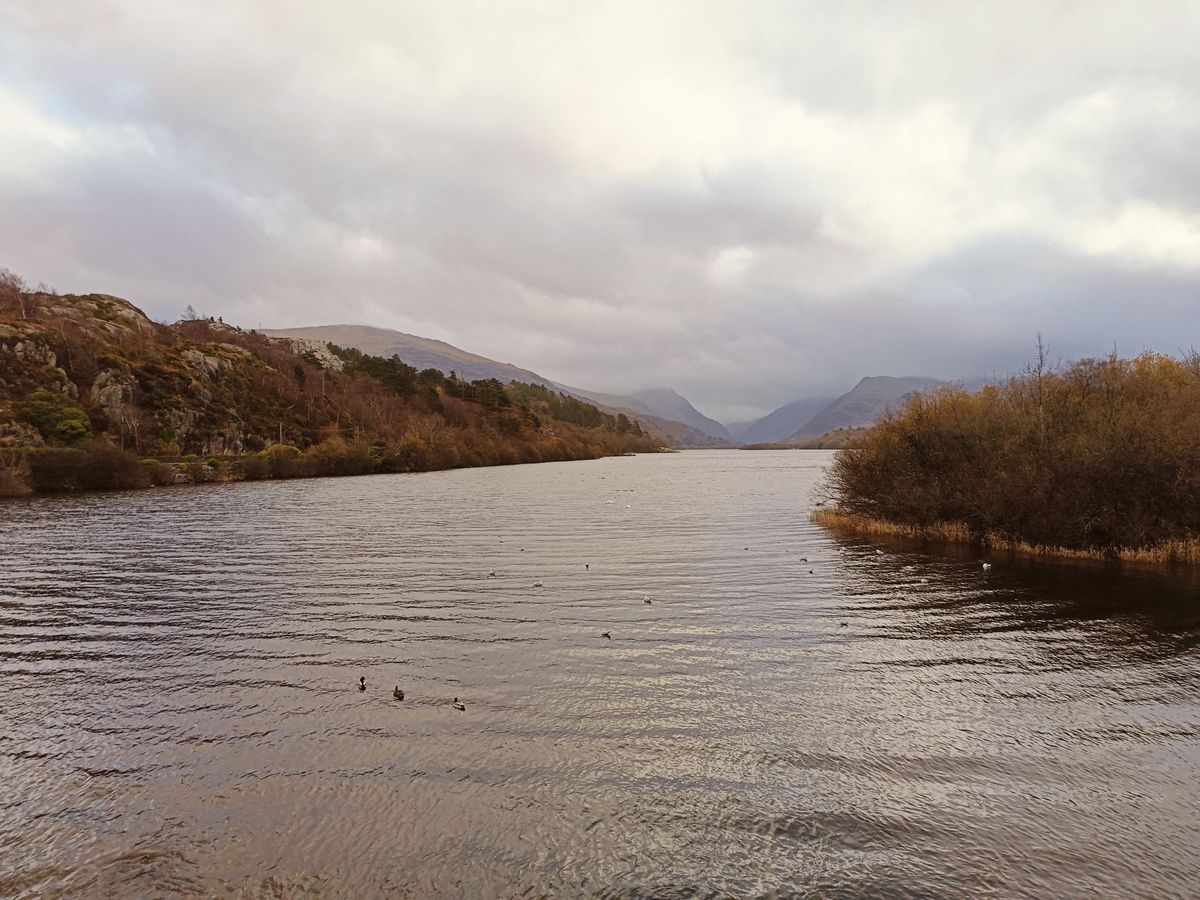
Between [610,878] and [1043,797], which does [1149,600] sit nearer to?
[1043,797]

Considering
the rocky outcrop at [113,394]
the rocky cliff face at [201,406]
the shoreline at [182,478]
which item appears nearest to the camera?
the shoreline at [182,478]

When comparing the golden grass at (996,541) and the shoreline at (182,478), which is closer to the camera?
the golden grass at (996,541)

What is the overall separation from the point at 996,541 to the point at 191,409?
105 m

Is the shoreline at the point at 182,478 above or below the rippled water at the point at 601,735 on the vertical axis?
above

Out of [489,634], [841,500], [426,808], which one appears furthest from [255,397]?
[426,808]

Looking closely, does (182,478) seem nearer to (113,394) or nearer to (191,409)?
(113,394)

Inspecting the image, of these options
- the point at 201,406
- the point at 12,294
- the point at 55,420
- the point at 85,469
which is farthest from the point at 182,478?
the point at 12,294

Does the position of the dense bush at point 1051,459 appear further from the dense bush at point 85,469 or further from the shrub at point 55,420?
the shrub at point 55,420

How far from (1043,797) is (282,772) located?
10.8 meters

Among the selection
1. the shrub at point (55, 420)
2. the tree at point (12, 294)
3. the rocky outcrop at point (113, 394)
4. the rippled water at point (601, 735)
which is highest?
the tree at point (12, 294)

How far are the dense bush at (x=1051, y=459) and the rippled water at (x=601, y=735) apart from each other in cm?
329

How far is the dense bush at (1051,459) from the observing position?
24.5 meters

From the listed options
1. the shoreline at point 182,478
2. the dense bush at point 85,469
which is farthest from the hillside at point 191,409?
the shoreline at point 182,478

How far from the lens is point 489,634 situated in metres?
16.3
